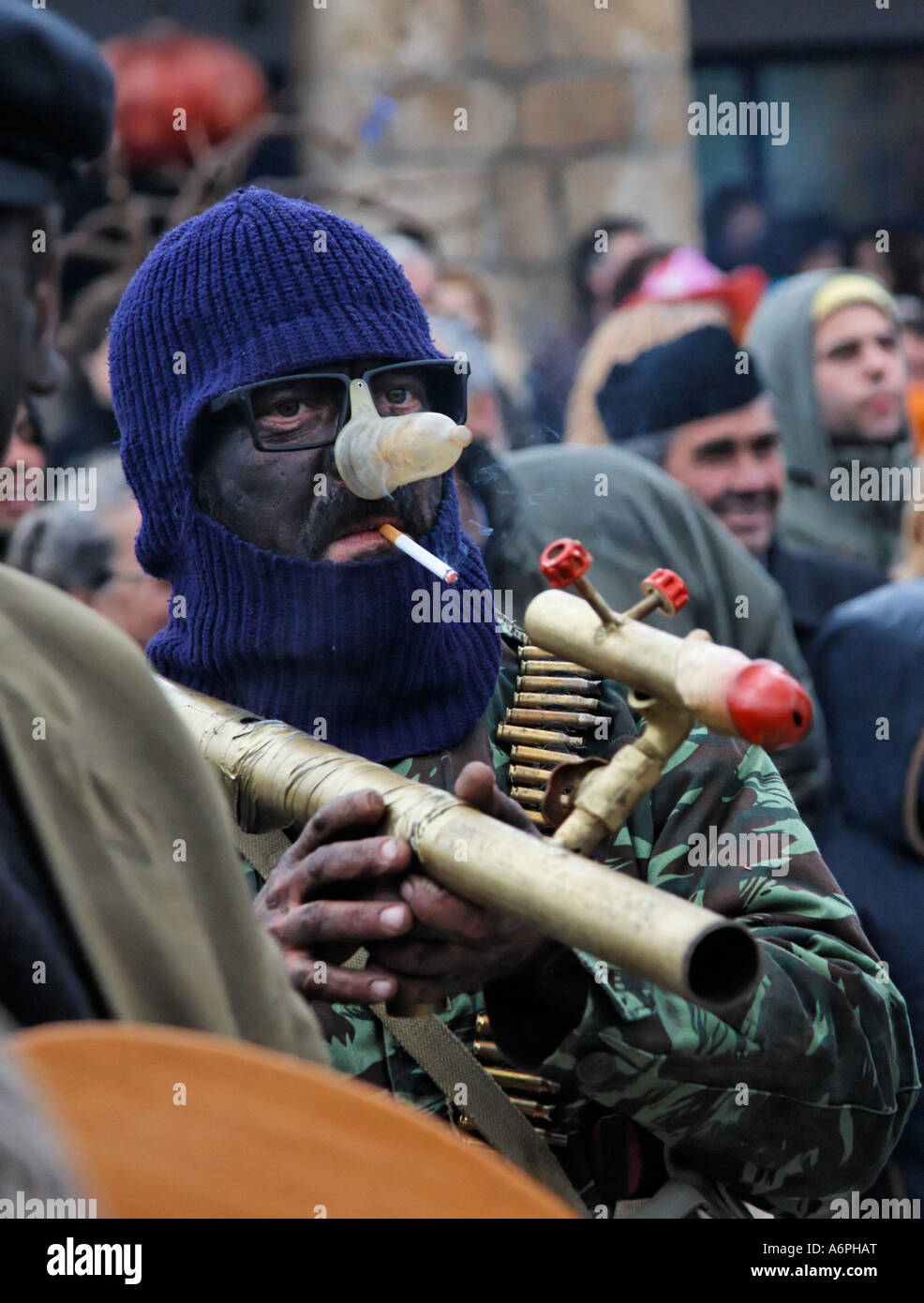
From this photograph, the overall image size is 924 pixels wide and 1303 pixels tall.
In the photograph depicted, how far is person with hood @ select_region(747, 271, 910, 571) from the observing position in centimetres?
552

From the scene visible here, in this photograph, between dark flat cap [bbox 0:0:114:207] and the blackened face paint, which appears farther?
the blackened face paint

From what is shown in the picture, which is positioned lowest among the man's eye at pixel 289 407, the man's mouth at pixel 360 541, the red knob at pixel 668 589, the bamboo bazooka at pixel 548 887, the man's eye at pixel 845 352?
the bamboo bazooka at pixel 548 887

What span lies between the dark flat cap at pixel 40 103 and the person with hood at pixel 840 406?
397cm

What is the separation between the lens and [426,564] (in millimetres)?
2223

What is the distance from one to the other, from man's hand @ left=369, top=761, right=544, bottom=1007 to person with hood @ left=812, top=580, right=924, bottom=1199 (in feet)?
5.38

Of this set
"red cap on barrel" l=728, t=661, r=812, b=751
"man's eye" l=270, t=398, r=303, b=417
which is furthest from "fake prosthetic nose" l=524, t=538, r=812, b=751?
"man's eye" l=270, t=398, r=303, b=417

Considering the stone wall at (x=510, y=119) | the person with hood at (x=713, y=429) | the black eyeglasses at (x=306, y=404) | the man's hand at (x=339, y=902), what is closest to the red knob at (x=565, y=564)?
the man's hand at (x=339, y=902)

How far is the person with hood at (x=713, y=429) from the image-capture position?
4.79 meters

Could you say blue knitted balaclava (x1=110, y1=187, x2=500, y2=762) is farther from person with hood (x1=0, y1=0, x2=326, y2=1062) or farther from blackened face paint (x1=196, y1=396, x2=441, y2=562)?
person with hood (x1=0, y1=0, x2=326, y2=1062)

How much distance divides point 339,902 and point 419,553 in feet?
1.70

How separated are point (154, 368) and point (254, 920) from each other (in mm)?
1190

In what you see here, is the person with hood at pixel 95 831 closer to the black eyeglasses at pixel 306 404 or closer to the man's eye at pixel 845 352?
the black eyeglasses at pixel 306 404
